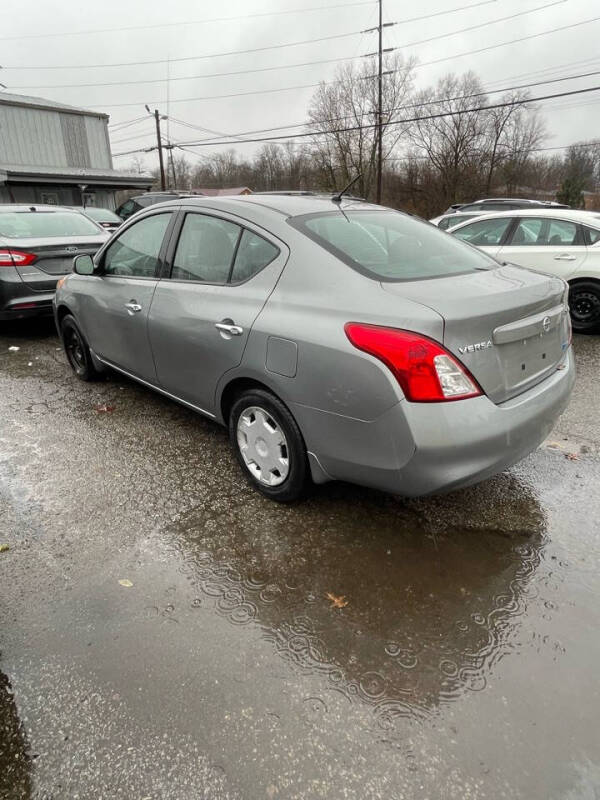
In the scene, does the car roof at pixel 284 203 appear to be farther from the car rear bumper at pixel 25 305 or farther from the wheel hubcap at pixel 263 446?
the car rear bumper at pixel 25 305

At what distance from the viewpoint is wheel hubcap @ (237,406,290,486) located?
9.28ft

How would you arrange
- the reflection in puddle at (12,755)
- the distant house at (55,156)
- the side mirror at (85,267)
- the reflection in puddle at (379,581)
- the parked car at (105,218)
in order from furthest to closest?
the distant house at (55,156), the parked car at (105,218), the side mirror at (85,267), the reflection in puddle at (379,581), the reflection in puddle at (12,755)

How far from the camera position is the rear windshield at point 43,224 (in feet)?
21.6

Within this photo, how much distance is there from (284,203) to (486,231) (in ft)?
17.5

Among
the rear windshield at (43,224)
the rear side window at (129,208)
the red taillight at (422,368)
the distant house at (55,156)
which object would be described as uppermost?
the distant house at (55,156)

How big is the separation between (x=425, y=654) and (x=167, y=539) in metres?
1.43

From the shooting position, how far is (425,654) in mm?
2018

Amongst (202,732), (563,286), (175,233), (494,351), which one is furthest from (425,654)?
(175,233)

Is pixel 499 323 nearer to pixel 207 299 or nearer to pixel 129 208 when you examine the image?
pixel 207 299

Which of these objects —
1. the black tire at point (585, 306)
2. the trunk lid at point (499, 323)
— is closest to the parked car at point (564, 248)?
the black tire at point (585, 306)

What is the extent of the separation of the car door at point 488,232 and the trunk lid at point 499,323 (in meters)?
4.98

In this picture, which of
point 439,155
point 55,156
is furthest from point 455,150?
point 55,156

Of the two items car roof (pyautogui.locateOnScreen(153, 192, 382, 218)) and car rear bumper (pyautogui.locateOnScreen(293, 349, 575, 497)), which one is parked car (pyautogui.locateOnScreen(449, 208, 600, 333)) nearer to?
car roof (pyautogui.locateOnScreen(153, 192, 382, 218))

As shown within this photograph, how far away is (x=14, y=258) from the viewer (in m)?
6.17
